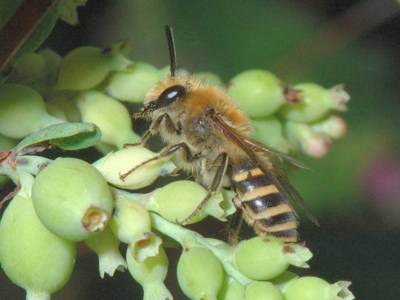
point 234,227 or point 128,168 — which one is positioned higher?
point 128,168

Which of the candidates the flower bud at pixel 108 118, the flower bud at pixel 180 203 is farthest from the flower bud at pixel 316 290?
the flower bud at pixel 108 118

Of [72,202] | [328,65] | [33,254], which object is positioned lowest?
[328,65]

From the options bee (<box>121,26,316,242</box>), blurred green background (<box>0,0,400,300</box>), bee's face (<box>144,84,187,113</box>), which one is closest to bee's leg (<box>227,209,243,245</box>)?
bee (<box>121,26,316,242</box>)

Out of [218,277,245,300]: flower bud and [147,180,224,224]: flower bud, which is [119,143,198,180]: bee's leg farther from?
[218,277,245,300]: flower bud

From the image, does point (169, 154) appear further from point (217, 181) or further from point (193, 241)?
point (193, 241)

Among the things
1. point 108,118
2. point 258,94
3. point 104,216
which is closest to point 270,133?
point 258,94

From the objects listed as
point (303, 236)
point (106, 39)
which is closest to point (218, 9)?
point (106, 39)
